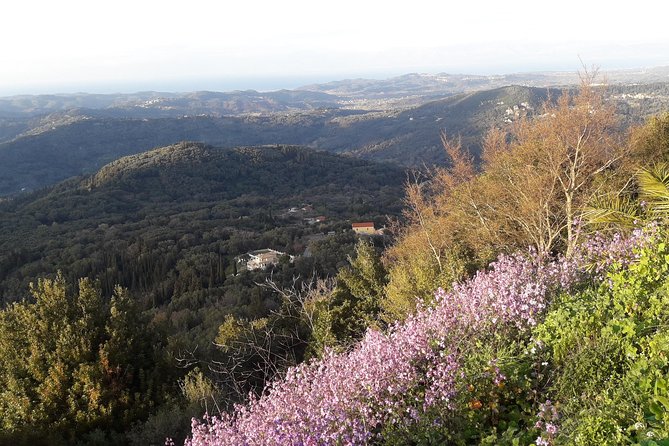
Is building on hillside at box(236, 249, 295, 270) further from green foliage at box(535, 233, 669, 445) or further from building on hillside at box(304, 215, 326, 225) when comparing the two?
green foliage at box(535, 233, 669, 445)

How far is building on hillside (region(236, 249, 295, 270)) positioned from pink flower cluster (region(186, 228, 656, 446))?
41324mm

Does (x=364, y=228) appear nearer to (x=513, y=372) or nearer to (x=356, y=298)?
(x=356, y=298)

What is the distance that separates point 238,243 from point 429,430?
54.8m

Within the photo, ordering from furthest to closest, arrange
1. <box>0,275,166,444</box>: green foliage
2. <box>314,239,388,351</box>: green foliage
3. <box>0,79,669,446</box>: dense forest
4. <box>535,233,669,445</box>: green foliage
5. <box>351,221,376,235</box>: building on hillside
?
<box>351,221,376,235</box>: building on hillside → <box>314,239,388,351</box>: green foliage → <box>0,275,166,444</box>: green foliage → <box>0,79,669,446</box>: dense forest → <box>535,233,669,445</box>: green foliage

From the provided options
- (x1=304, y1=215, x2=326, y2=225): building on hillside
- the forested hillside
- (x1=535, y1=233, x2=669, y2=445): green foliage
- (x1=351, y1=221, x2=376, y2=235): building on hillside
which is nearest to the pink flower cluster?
the forested hillside

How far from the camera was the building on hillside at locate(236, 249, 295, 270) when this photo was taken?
1863 inches

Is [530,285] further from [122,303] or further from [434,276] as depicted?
[122,303]

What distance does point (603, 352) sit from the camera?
393 cm

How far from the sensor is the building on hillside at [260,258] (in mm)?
47312

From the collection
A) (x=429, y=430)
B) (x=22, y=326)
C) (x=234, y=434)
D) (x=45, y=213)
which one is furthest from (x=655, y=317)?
(x=45, y=213)

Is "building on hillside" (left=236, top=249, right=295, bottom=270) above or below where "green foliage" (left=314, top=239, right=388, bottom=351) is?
below

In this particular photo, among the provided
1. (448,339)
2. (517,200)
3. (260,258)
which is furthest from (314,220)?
(448,339)

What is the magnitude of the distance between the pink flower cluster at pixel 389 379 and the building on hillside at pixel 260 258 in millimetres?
41324

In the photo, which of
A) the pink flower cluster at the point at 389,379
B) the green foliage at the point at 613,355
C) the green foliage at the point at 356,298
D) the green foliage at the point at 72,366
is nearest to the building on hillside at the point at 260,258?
the green foliage at the point at 356,298
